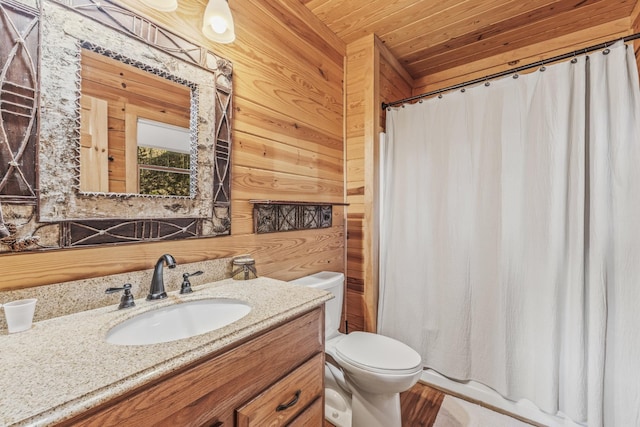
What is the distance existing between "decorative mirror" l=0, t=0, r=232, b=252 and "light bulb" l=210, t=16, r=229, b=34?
121 mm

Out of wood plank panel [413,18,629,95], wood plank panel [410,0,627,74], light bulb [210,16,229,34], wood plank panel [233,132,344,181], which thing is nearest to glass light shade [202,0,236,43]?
light bulb [210,16,229,34]

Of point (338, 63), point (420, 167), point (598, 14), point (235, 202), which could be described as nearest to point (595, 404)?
point (420, 167)

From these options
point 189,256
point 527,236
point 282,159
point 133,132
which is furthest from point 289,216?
point 527,236

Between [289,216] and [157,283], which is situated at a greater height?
[289,216]

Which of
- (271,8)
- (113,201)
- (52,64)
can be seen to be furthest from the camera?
(271,8)

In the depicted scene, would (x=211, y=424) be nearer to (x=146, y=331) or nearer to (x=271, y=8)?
(x=146, y=331)

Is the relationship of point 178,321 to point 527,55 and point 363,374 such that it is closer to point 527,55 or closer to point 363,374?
point 363,374

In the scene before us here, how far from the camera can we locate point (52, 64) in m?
0.81

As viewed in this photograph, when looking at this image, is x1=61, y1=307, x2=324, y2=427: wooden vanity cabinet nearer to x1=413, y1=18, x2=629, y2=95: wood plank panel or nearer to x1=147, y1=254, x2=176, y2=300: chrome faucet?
x1=147, y1=254, x2=176, y2=300: chrome faucet

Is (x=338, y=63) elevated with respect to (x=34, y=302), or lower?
elevated

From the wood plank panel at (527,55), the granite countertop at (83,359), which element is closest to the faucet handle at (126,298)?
the granite countertop at (83,359)

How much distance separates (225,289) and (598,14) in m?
2.63

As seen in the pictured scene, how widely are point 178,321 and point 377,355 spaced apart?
0.93 metres

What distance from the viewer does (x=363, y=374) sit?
127cm
